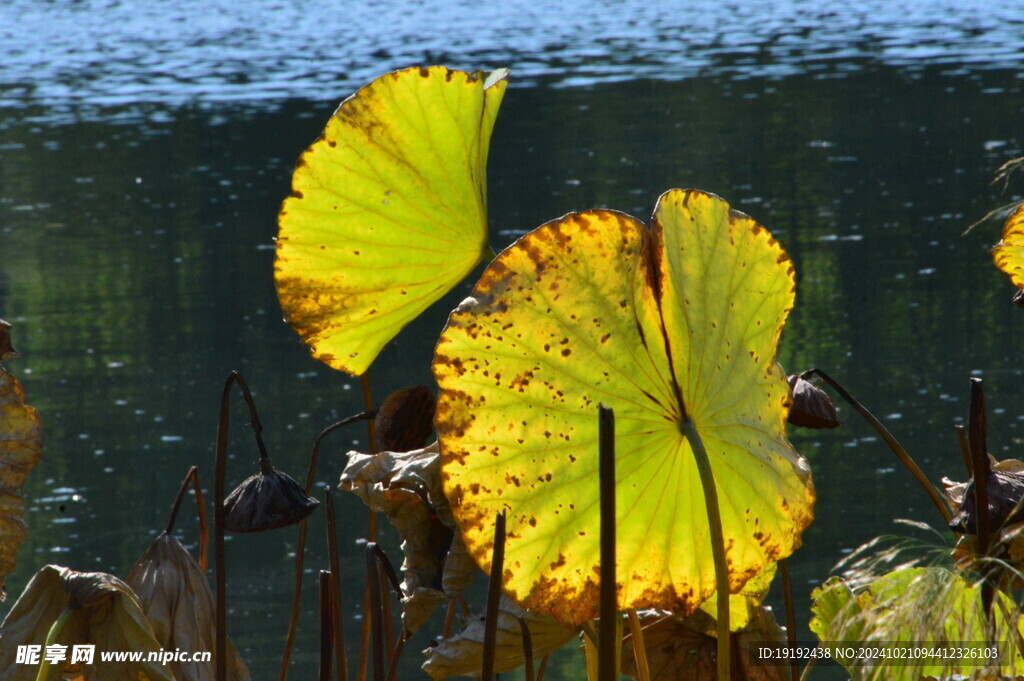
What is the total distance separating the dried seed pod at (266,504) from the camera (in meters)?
0.78

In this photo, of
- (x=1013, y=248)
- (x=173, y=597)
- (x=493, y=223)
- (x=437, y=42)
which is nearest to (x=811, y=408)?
(x=1013, y=248)

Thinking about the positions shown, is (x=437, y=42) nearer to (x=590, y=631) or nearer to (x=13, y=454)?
(x=13, y=454)

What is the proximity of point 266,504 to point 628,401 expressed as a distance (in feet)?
0.92

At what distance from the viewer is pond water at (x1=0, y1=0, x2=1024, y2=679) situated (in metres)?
3.12

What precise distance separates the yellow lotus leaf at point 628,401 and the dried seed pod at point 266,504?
0.25 meters

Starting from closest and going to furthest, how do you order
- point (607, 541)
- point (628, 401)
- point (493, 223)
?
point (607, 541) → point (628, 401) → point (493, 223)

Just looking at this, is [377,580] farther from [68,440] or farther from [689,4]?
[689,4]

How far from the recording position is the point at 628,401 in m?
0.59

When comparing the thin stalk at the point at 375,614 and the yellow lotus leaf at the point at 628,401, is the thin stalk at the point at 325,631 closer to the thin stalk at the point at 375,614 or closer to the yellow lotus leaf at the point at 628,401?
the thin stalk at the point at 375,614

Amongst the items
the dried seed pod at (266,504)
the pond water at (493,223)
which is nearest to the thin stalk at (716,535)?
the dried seed pod at (266,504)

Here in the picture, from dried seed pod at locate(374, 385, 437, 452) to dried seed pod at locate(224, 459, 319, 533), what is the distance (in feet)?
0.18

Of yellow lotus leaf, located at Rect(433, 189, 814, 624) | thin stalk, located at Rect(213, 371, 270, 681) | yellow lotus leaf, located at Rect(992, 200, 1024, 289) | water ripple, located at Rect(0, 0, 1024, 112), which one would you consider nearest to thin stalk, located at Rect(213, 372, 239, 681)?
thin stalk, located at Rect(213, 371, 270, 681)

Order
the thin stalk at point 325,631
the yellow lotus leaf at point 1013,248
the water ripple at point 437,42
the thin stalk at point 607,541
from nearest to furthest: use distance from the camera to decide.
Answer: the thin stalk at point 607,541, the thin stalk at point 325,631, the yellow lotus leaf at point 1013,248, the water ripple at point 437,42

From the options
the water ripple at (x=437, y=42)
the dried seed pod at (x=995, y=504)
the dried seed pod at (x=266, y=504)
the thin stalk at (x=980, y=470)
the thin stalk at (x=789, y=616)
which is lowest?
the water ripple at (x=437, y=42)
